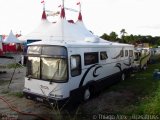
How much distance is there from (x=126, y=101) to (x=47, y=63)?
12.9ft

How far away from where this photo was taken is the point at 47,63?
852 cm

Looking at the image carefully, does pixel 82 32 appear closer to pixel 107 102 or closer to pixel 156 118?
pixel 107 102

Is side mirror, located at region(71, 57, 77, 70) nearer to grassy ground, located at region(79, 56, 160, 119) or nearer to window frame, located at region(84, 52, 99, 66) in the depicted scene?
window frame, located at region(84, 52, 99, 66)

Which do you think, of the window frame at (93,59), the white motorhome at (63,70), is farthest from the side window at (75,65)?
the window frame at (93,59)

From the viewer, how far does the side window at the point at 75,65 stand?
856cm

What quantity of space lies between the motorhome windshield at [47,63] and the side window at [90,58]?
168cm

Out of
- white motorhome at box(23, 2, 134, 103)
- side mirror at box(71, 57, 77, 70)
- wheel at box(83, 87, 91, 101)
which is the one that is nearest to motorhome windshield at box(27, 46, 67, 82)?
white motorhome at box(23, 2, 134, 103)

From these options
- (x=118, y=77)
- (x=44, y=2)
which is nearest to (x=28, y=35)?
(x=44, y=2)

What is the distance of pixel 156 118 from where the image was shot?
22.6ft

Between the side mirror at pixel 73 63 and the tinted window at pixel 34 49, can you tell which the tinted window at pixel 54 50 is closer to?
the tinted window at pixel 34 49

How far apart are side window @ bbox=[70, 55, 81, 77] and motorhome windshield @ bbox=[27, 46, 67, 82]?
1.37ft

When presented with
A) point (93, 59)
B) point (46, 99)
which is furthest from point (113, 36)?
point (46, 99)

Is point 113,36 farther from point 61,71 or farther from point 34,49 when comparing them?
point 61,71

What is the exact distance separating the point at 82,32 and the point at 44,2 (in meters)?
4.27
